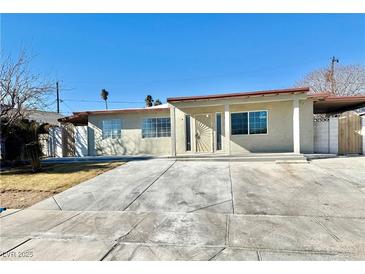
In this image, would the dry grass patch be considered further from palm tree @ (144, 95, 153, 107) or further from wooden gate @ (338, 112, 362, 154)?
palm tree @ (144, 95, 153, 107)

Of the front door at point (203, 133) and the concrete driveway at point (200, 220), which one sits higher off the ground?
the front door at point (203, 133)

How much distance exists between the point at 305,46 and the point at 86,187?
12.8 m

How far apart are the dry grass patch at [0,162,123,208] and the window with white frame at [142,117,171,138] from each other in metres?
4.06

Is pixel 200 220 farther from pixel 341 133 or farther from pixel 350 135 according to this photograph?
pixel 350 135

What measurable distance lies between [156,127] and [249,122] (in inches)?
234

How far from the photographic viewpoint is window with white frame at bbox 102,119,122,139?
43.4 feet

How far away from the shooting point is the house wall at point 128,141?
41.8 feet

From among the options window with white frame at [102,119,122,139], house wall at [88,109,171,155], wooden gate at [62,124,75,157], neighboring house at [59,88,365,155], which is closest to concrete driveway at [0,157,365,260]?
neighboring house at [59,88,365,155]

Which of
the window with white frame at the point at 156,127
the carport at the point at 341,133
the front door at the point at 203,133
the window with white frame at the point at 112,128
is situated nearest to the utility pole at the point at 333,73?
the carport at the point at 341,133

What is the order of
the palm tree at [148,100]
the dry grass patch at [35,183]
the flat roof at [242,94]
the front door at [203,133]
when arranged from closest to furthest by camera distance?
the dry grass patch at [35,183] < the flat roof at [242,94] < the front door at [203,133] < the palm tree at [148,100]

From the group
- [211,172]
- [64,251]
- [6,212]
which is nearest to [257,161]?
[211,172]

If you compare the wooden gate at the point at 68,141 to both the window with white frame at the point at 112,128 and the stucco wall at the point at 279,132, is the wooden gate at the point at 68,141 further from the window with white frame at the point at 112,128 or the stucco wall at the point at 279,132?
the stucco wall at the point at 279,132

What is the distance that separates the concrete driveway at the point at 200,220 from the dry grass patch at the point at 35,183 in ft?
1.97

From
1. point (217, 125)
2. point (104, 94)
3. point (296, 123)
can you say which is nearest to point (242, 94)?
point (217, 125)
